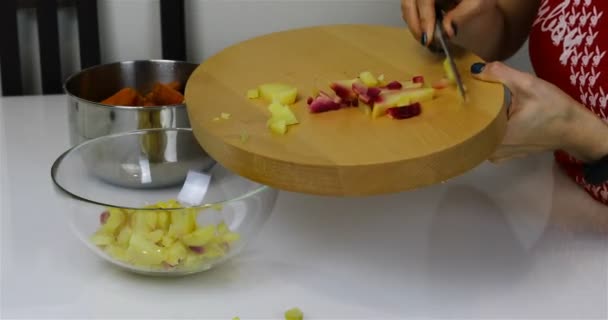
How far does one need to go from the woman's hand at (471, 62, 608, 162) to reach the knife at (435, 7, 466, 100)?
0.11ft

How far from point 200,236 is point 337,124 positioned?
0.20 meters

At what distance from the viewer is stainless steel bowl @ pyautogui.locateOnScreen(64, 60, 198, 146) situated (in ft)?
4.01

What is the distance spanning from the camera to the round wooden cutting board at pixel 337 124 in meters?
0.85

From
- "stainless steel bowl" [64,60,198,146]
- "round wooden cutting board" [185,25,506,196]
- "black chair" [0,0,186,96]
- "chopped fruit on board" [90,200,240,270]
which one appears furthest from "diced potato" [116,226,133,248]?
"black chair" [0,0,186,96]

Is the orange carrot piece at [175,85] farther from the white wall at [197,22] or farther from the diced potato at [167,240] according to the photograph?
the diced potato at [167,240]

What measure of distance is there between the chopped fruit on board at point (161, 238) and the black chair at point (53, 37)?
65cm

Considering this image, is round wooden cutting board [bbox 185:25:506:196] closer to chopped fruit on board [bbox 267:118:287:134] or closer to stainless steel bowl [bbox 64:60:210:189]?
chopped fruit on board [bbox 267:118:287:134]

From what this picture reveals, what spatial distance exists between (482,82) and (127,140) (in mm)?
487

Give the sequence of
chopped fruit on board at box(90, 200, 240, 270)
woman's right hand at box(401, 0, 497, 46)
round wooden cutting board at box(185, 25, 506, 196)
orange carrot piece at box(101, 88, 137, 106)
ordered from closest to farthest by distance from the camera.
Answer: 1. round wooden cutting board at box(185, 25, 506, 196)
2. chopped fruit on board at box(90, 200, 240, 270)
3. woman's right hand at box(401, 0, 497, 46)
4. orange carrot piece at box(101, 88, 137, 106)

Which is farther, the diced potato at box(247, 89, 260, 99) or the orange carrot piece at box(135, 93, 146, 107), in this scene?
the orange carrot piece at box(135, 93, 146, 107)

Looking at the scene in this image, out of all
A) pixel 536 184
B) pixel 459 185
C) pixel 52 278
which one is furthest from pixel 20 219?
pixel 536 184

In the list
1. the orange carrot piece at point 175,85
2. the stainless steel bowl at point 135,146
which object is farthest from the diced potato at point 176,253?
the orange carrot piece at point 175,85

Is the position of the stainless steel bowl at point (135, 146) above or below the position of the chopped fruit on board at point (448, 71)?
below

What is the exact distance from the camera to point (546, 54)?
1.29 meters
